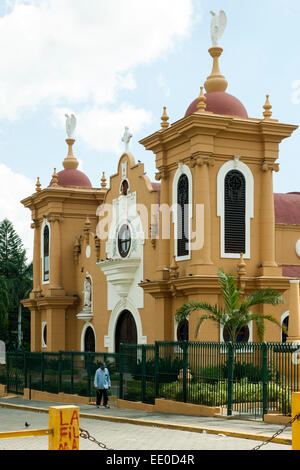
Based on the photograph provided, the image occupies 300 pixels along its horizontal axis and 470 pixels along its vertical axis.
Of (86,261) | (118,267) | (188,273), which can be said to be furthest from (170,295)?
(86,261)

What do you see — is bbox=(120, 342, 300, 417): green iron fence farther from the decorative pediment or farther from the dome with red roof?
the dome with red roof

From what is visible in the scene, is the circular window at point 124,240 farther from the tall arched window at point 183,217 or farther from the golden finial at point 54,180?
the golden finial at point 54,180

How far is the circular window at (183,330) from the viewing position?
27969 millimetres

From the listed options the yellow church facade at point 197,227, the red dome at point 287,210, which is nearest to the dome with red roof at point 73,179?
the yellow church facade at point 197,227

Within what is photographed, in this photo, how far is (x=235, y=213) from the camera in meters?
27.7

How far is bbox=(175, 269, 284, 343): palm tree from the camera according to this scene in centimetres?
2445

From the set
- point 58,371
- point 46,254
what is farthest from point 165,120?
point 46,254

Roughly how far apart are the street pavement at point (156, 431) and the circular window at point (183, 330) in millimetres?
5451

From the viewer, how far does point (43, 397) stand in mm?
30469

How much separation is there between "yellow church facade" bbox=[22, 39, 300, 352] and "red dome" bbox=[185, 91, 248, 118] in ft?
0.13

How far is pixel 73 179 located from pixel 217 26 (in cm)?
1369

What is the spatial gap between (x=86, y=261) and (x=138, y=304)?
6618 mm

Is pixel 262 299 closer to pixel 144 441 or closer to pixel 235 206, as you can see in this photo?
pixel 235 206
